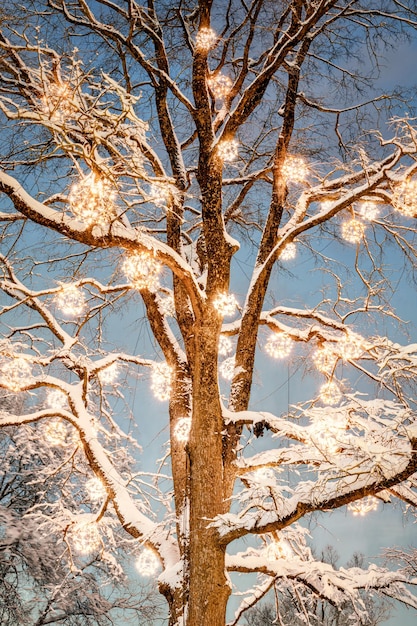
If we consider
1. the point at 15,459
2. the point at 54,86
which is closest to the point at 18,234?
the point at 54,86

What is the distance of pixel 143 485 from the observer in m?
5.36

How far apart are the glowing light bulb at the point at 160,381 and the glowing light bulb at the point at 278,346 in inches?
49.8

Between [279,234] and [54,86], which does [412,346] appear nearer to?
[279,234]

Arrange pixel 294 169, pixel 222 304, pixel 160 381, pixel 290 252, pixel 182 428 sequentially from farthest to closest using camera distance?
1. pixel 290 252
2. pixel 160 381
3. pixel 294 169
4. pixel 182 428
5. pixel 222 304

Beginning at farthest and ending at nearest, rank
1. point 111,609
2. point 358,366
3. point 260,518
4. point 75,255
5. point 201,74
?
point 111,609 < point 75,255 < point 358,366 < point 201,74 < point 260,518

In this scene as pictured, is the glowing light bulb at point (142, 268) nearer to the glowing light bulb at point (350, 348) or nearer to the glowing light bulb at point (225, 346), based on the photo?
the glowing light bulb at point (225, 346)

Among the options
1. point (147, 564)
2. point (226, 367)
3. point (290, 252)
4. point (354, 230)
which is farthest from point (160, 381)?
point (354, 230)

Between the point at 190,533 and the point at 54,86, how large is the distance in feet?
11.9

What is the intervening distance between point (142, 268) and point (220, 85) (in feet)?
9.86

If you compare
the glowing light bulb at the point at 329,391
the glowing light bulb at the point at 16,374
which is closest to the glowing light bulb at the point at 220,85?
the glowing light bulb at the point at 329,391

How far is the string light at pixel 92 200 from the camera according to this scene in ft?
10.8

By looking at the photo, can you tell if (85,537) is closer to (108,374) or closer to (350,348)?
(108,374)

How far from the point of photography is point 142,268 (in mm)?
3961

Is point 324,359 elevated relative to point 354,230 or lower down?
lower down
